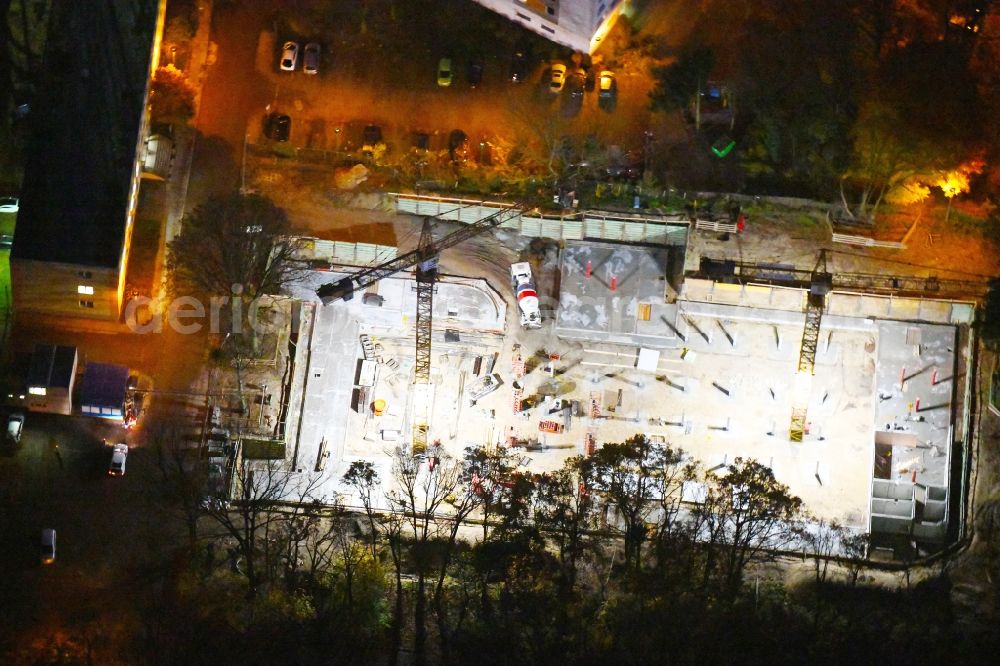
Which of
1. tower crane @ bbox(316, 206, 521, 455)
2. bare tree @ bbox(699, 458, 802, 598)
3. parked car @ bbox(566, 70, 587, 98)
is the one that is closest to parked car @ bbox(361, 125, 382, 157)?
tower crane @ bbox(316, 206, 521, 455)

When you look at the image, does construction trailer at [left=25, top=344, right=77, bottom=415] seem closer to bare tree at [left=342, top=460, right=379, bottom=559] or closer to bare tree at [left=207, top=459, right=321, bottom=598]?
bare tree at [left=207, top=459, right=321, bottom=598]

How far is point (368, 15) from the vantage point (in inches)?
4254

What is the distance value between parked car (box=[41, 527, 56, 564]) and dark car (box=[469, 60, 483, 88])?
3972 centimetres

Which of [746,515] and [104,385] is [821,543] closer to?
[746,515]

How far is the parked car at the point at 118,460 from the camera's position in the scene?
9838 centimetres

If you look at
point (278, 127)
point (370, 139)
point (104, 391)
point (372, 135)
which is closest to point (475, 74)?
point (372, 135)

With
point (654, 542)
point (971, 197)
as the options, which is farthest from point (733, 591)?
point (971, 197)

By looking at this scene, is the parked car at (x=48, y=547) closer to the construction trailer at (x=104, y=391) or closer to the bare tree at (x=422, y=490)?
the construction trailer at (x=104, y=391)

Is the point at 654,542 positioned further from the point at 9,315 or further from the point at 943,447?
the point at 9,315

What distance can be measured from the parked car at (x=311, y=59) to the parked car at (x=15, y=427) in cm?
2944

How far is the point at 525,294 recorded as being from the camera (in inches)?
4043

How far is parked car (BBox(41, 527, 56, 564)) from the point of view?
9688cm

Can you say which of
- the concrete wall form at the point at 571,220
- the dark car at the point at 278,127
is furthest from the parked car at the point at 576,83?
the dark car at the point at 278,127

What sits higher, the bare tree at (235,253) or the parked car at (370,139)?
the parked car at (370,139)
